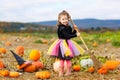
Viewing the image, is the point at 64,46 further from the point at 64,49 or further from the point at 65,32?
the point at 65,32

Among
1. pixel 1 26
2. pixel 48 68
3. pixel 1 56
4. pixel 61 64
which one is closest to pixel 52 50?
pixel 61 64

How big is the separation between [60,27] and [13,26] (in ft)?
63.1

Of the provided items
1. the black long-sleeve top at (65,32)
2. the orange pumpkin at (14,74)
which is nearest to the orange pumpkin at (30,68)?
the orange pumpkin at (14,74)

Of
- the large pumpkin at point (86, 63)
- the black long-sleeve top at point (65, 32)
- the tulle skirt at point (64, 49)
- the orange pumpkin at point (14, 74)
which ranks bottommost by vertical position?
the orange pumpkin at point (14, 74)

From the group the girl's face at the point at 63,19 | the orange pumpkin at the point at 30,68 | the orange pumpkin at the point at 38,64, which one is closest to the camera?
the girl's face at the point at 63,19

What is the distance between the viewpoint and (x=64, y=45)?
827 cm

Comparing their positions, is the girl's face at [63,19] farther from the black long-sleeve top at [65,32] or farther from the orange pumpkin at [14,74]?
the orange pumpkin at [14,74]

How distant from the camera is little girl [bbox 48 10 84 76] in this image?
826 cm

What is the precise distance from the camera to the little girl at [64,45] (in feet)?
27.1

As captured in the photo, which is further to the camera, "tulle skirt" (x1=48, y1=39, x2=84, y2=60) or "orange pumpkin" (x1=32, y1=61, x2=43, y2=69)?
"orange pumpkin" (x1=32, y1=61, x2=43, y2=69)

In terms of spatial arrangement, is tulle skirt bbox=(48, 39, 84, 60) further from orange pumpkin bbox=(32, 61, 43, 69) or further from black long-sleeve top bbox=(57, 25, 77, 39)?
orange pumpkin bbox=(32, 61, 43, 69)

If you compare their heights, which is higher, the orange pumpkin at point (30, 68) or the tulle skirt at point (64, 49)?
the tulle skirt at point (64, 49)

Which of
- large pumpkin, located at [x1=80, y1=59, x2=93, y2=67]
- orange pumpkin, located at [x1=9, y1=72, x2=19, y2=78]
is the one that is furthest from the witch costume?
orange pumpkin, located at [x1=9, y1=72, x2=19, y2=78]

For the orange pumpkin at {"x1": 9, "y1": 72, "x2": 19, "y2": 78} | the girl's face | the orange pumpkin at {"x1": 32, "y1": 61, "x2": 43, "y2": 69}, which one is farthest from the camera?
the orange pumpkin at {"x1": 32, "y1": 61, "x2": 43, "y2": 69}
